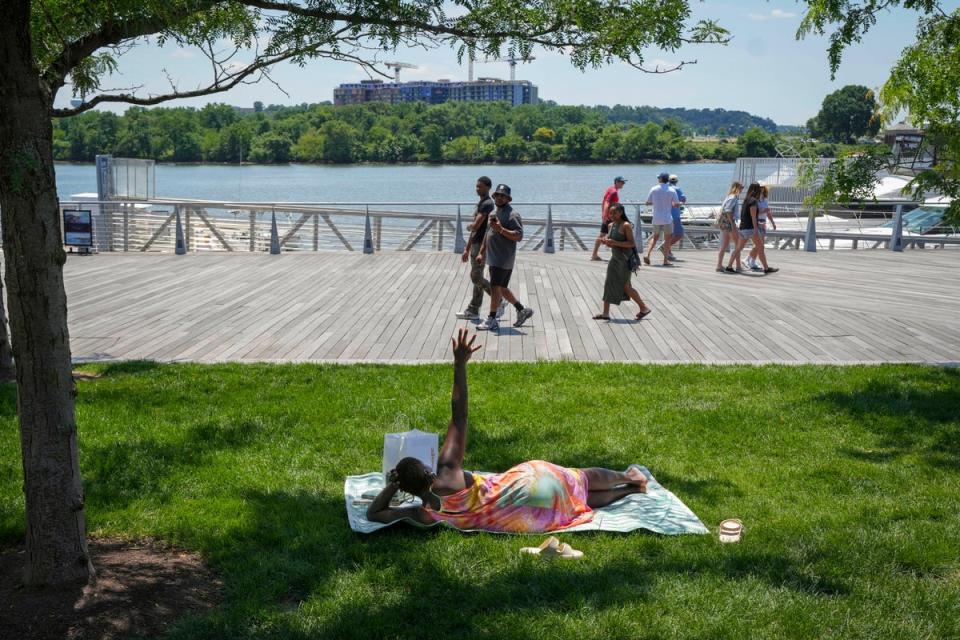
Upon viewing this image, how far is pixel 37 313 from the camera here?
4.07 meters

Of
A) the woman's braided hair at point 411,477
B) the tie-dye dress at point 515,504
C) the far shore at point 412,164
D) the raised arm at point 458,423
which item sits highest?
the far shore at point 412,164

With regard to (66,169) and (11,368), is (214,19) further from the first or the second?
(66,169)

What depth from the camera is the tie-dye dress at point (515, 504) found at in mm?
5223

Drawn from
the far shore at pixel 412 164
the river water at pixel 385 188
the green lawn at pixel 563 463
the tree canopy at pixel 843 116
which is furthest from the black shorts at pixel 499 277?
the tree canopy at pixel 843 116

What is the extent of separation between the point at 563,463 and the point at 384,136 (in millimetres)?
37776

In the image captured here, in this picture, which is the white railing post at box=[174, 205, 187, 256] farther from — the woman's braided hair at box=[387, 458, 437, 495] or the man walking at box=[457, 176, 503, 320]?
the woman's braided hair at box=[387, 458, 437, 495]

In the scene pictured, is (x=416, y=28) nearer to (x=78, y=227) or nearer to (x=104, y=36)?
(x=104, y=36)

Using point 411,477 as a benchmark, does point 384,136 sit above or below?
above

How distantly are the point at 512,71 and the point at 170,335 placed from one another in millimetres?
6635

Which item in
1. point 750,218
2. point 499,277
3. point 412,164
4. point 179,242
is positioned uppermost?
point 412,164

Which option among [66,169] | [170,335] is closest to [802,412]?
[170,335]

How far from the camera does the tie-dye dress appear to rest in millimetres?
A: 5223

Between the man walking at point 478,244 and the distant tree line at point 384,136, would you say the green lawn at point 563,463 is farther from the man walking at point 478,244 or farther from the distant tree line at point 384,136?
the distant tree line at point 384,136

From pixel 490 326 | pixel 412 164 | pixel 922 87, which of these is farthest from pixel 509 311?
pixel 412 164
